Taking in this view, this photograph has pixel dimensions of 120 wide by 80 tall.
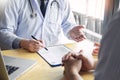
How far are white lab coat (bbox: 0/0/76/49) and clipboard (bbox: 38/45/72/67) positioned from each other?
0.28 m

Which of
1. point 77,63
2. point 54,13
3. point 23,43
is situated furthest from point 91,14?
point 77,63

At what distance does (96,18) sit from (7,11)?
85cm

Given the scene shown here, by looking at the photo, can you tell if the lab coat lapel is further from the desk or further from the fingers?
the desk

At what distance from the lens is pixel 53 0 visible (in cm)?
195

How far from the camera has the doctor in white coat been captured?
1730mm

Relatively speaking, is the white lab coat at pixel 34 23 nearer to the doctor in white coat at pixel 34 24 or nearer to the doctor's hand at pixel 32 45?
the doctor in white coat at pixel 34 24

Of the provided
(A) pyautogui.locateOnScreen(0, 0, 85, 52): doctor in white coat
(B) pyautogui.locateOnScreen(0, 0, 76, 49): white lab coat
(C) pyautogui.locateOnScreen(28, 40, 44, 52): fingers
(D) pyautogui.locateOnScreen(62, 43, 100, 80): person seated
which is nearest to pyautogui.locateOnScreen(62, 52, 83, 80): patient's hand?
(D) pyautogui.locateOnScreen(62, 43, 100, 80): person seated

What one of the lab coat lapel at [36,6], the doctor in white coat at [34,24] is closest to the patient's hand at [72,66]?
the doctor in white coat at [34,24]

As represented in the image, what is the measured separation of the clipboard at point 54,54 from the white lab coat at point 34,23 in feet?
0.91

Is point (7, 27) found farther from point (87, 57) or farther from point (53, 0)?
point (87, 57)

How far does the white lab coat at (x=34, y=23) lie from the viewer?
5.79 feet

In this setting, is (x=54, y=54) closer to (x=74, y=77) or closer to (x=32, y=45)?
(x=32, y=45)

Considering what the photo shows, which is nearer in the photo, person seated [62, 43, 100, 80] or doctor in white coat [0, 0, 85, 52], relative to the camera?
person seated [62, 43, 100, 80]

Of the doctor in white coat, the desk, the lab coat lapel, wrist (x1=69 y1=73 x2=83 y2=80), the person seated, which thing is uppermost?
the lab coat lapel
